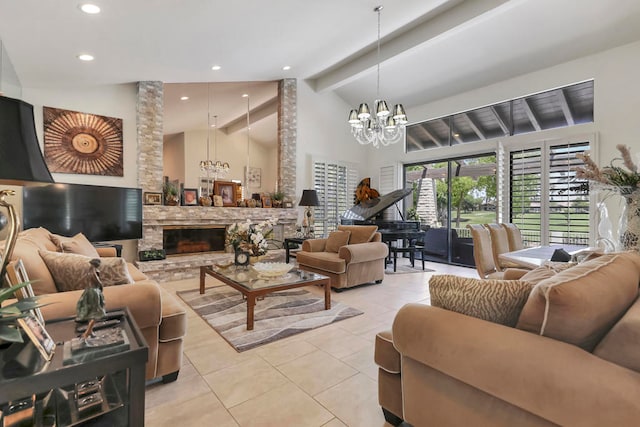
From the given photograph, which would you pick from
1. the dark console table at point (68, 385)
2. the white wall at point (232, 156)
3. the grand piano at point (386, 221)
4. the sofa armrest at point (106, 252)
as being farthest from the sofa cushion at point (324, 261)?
the white wall at point (232, 156)

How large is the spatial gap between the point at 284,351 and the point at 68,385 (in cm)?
157

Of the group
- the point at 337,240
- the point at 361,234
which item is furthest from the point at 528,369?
the point at 337,240

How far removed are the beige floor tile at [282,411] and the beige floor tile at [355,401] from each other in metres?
0.07

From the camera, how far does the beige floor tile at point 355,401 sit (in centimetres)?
174

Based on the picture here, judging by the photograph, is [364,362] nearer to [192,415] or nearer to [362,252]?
[192,415]

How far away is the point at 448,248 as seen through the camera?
21.6 feet

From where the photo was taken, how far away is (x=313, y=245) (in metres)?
4.98

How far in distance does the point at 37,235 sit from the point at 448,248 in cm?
644

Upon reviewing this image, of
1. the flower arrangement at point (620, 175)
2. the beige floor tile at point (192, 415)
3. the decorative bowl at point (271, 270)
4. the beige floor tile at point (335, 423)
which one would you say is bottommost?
the beige floor tile at point (335, 423)

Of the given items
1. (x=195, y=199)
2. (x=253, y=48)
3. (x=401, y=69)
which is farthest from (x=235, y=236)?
(x=401, y=69)

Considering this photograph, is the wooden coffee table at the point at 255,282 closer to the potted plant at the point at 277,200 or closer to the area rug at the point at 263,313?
the area rug at the point at 263,313

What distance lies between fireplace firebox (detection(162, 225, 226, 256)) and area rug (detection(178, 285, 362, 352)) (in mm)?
1810

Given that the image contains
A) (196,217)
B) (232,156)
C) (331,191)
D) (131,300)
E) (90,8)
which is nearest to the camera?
(131,300)

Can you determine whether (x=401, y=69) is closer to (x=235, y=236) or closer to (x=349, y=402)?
(x=235, y=236)
